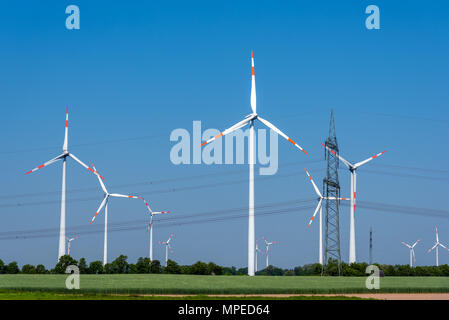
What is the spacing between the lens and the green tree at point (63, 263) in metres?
170

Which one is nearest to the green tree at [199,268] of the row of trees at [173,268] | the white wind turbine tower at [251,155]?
the row of trees at [173,268]

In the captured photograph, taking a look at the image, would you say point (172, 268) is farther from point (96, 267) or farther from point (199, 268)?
point (96, 267)

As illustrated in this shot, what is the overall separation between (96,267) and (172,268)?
67.7 ft

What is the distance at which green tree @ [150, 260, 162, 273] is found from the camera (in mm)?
193250

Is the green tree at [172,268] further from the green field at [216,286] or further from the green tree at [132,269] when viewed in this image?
the green field at [216,286]

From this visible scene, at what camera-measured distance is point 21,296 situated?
90.1 meters

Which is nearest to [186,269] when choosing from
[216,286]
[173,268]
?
[173,268]

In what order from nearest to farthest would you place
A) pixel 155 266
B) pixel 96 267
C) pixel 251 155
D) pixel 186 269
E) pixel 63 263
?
pixel 251 155, pixel 63 263, pixel 186 269, pixel 96 267, pixel 155 266

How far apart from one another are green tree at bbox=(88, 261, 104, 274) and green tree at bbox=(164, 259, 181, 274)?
17224mm

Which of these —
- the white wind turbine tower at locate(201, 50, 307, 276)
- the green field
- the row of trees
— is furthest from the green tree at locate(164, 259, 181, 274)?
the green field

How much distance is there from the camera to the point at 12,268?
194875 mm

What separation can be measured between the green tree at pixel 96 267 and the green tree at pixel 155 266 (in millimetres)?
14064

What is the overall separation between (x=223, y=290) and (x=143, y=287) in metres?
11.3
